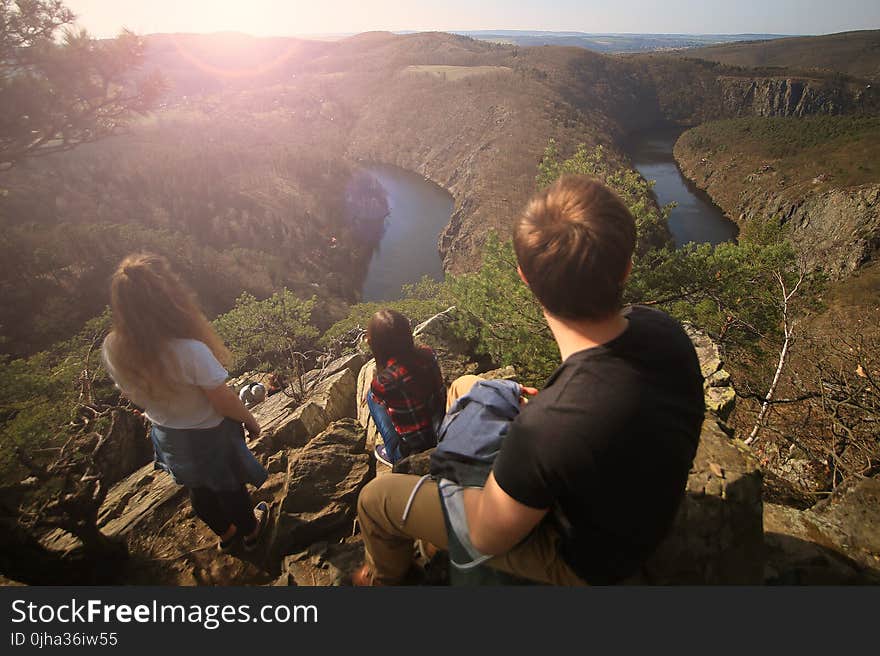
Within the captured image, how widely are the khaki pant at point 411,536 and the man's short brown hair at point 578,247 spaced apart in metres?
1.09

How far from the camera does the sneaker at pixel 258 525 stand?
11.2ft

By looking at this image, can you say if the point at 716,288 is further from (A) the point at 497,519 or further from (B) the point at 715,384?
(A) the point at 497,519

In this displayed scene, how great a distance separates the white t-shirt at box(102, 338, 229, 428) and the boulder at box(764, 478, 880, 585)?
12.3ft

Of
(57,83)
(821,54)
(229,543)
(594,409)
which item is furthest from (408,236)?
(821,54)

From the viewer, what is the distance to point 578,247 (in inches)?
48.9

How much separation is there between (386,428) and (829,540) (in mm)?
3255

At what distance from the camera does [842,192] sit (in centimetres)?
3672

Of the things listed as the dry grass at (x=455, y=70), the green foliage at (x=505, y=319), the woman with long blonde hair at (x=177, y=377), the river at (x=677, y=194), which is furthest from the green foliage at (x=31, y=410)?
the dry grass at (x=455, y=70)

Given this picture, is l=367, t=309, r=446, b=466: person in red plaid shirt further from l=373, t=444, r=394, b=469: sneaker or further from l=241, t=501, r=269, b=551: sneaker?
l=241, t=501, r=269, b=551: sneaker

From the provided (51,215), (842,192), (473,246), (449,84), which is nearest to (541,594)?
(51,215)

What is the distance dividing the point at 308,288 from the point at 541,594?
34.7 meters

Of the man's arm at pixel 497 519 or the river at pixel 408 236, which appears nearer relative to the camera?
the man's arm at pixel 497 519

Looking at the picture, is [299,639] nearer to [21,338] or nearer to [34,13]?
[34,13]

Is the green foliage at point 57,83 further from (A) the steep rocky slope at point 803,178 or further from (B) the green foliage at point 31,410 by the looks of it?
(A) the steep rocky slope at point 803,178
